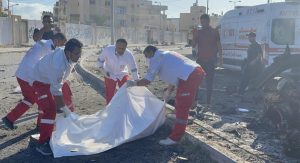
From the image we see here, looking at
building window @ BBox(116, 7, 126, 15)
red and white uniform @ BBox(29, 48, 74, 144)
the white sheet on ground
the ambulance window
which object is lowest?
the white sheet on ground

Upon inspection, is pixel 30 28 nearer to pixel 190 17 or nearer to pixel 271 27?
pixel 271 27

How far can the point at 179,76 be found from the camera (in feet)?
18.8

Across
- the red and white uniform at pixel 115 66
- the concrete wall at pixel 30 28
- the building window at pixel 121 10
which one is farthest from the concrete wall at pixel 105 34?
the red and white uniform at pixel 115 66

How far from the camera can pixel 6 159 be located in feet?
16.3

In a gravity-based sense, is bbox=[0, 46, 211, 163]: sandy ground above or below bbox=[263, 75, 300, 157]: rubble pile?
below

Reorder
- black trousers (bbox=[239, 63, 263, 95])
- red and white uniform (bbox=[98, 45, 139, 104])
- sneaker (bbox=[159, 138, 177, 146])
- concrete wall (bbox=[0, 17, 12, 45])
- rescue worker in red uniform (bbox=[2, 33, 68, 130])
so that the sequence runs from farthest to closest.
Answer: concrete wall (bbox=[0, 17, 12, 45]) < black trousers (bbox=[239, 63, 263, 95]) < red and white uniform (bbox=[98, 45, 139, 104]) < rescue worker in red uniform (bbox=[2, 33, 68, 130]) < sneaker (bbox=[159, 138, 177, 146])

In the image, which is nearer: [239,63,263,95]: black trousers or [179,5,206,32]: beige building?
[239,63,263,95]: black trousers

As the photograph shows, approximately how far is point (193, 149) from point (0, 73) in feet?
35.8

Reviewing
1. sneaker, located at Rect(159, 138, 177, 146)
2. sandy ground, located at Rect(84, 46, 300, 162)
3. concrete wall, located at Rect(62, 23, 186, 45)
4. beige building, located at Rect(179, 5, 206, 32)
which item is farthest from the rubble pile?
beige building, located at Rect(179, 5, 206, 32)

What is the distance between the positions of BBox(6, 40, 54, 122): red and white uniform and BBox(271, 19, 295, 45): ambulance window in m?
7.66

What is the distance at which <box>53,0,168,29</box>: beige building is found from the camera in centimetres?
8975

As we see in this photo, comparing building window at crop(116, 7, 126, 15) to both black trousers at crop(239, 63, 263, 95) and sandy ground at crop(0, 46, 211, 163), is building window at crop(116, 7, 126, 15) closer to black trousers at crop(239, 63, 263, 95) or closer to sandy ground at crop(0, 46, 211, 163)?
black trousers at crop(239, 63, 263, 95)

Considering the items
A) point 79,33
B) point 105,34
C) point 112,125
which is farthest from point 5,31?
point 112,125

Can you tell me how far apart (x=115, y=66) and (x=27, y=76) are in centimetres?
167
